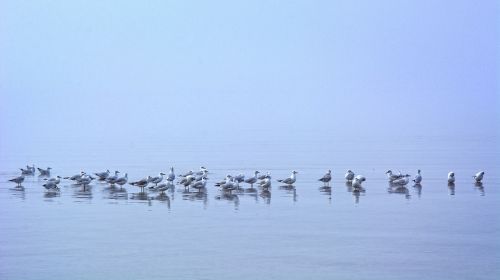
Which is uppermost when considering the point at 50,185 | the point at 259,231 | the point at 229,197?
the point at 50,185

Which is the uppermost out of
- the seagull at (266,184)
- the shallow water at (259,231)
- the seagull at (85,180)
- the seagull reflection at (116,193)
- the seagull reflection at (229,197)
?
the seagull at (85,180)

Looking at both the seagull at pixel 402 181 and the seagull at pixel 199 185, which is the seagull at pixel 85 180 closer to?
the seagull at pixel 199 185

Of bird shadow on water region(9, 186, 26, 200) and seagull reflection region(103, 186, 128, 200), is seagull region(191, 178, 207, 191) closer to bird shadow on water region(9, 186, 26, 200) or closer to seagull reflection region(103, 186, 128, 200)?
seagull reflection region(103, 186, 128, 200)

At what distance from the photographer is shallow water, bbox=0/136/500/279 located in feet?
72.4

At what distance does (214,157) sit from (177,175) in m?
15.5

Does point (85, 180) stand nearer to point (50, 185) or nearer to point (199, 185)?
point (50, 185)

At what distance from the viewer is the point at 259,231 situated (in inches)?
1083

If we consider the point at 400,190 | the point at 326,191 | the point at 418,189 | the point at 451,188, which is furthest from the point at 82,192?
the point at 451,188

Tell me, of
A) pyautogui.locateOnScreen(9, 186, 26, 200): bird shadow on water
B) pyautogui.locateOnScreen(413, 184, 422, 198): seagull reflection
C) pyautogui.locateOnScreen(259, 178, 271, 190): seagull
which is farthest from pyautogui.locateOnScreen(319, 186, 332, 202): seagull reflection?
→ pyautogui.locateOnScreen(9, 186, 26, 200): bird shadow on water

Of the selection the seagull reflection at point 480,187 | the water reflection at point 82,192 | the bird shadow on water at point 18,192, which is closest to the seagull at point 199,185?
the water reflection at point 82,192

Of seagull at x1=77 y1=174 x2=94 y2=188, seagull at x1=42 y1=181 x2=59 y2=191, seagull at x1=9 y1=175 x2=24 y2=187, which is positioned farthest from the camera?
seagull at x1=9 y1=175 x2=24 y2=187

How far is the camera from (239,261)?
23.0 m

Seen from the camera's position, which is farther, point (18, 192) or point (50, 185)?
point (50, 185)

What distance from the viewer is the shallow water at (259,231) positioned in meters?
22.1
